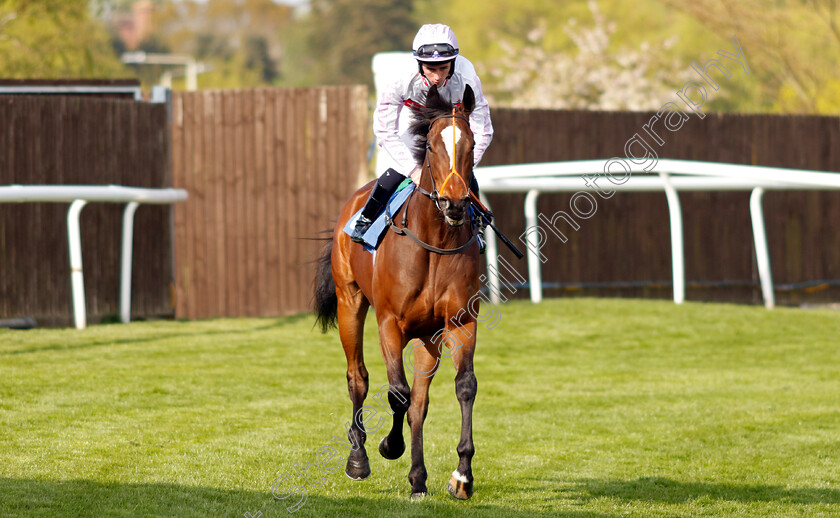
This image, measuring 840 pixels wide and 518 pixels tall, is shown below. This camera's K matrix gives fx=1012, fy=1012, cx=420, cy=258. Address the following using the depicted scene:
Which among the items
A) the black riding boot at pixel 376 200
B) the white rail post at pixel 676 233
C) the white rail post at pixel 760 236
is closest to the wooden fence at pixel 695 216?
the white rail post at pixel 760 236

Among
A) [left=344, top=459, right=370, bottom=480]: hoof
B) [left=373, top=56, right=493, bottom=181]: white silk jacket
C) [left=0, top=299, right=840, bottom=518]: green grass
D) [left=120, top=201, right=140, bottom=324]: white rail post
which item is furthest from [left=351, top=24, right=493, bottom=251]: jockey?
[left=120, top=201, right=140, bottom=324]: white rail post

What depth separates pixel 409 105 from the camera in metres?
5.50

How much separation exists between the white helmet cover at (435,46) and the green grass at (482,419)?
2.32m

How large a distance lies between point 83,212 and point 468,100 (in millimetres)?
7566

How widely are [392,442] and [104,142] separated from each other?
7471mm

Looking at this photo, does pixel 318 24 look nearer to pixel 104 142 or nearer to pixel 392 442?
pixel 104 142

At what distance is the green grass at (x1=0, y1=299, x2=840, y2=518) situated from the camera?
5.41m

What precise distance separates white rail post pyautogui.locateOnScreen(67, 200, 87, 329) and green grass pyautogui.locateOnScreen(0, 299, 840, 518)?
39cm

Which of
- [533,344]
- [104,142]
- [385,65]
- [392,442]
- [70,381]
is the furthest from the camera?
[385,65]

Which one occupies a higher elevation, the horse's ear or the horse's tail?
the horse's ear

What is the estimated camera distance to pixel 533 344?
1075 centimetres

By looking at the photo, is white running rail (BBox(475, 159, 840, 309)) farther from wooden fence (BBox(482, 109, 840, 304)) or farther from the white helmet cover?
the white helmet cover

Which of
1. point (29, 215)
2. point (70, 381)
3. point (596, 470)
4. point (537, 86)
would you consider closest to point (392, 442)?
point (596, 470)

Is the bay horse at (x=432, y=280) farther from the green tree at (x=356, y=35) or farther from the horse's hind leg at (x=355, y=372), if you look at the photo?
the green tree at (x=356, y=35)
